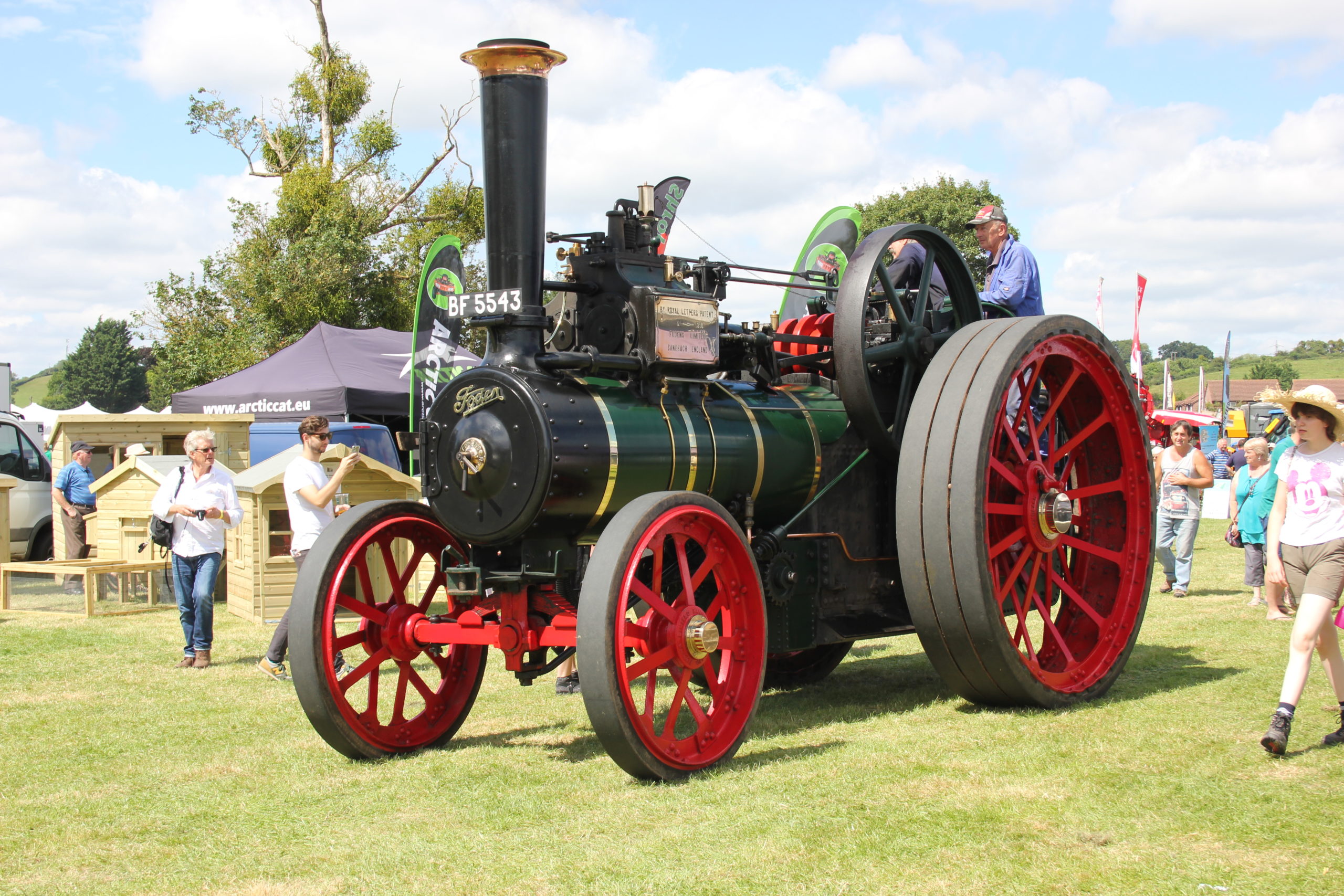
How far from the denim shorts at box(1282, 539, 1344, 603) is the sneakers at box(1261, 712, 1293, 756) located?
48 cm

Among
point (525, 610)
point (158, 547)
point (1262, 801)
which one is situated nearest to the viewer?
point (1262, 801)

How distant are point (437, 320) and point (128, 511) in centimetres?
325

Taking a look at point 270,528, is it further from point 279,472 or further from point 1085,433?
point 1085,433

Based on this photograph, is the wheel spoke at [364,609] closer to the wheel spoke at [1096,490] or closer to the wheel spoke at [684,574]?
the wheel spoke at [684,574]

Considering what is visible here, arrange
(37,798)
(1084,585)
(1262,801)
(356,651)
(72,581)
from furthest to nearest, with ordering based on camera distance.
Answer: (72,581)
(356,651)
(1084,585)
(37,798)
(1262,801)

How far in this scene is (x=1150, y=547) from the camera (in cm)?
600

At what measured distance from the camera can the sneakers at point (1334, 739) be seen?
453cm

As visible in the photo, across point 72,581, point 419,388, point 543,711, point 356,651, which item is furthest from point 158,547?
point 543,711

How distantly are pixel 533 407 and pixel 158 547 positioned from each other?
7.05 m

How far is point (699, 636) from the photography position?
4.42 m

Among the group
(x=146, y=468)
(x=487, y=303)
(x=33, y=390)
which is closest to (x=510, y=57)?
(x=487, y=303)

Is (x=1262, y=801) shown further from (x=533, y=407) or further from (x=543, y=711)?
(x=543, y=711)

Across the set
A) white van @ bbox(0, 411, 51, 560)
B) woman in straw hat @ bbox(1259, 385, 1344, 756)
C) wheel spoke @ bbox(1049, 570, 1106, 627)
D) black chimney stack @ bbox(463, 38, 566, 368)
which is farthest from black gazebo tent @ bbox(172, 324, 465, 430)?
woman in straw hat @ bbox(1259, 385, 1344, 756)

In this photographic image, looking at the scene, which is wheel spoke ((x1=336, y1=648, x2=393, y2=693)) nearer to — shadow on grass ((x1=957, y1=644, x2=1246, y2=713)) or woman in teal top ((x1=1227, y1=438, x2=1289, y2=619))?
shadow on grass ((x1=957, y1=644, x2=1246, y2=713))
